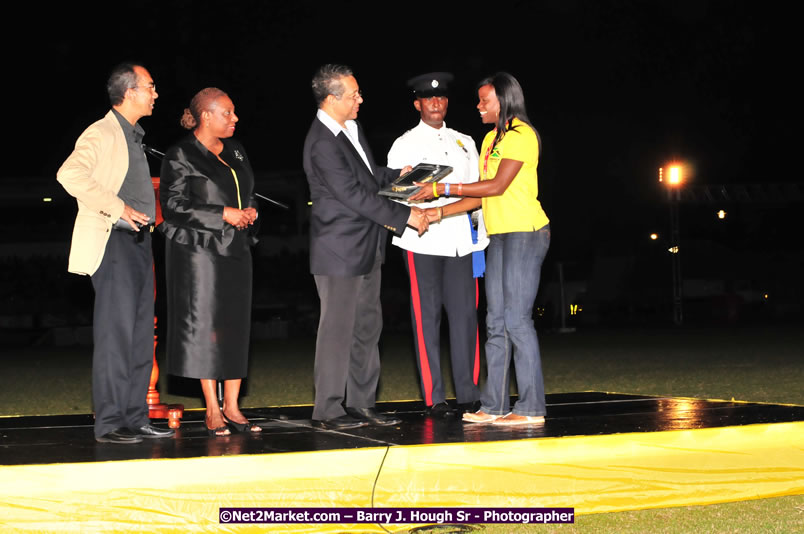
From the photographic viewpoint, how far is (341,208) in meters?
5.30

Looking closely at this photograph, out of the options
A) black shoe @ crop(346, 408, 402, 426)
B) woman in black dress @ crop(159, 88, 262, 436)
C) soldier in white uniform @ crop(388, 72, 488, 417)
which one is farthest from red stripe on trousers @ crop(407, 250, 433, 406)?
woman in black dress @ crop(159, 88, 262, 436)

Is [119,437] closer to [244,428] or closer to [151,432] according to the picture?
[151,432]

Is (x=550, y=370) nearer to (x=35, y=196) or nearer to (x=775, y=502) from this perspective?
(x=775, y=502)

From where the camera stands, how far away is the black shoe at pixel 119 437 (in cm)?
481

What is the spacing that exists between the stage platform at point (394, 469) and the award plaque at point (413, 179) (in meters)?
1.26

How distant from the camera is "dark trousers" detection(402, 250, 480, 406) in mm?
6129

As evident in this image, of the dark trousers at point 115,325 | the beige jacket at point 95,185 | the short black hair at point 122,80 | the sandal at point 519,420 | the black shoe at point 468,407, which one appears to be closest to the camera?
the beige jacket at point 95,185

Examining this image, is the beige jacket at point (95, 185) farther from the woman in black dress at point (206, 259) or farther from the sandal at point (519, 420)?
the sandal at point (519, 420)

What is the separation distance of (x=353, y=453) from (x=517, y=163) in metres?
1.85

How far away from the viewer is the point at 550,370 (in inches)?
485

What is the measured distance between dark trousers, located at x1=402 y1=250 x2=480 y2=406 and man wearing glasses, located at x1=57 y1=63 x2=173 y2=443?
170 cm

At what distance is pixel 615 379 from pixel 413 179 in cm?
616

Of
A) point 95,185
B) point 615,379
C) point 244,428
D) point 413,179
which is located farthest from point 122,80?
point 615,379

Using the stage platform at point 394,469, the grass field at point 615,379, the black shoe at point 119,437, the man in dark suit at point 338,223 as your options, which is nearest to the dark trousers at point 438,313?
the man in dark suit at point 338,223
